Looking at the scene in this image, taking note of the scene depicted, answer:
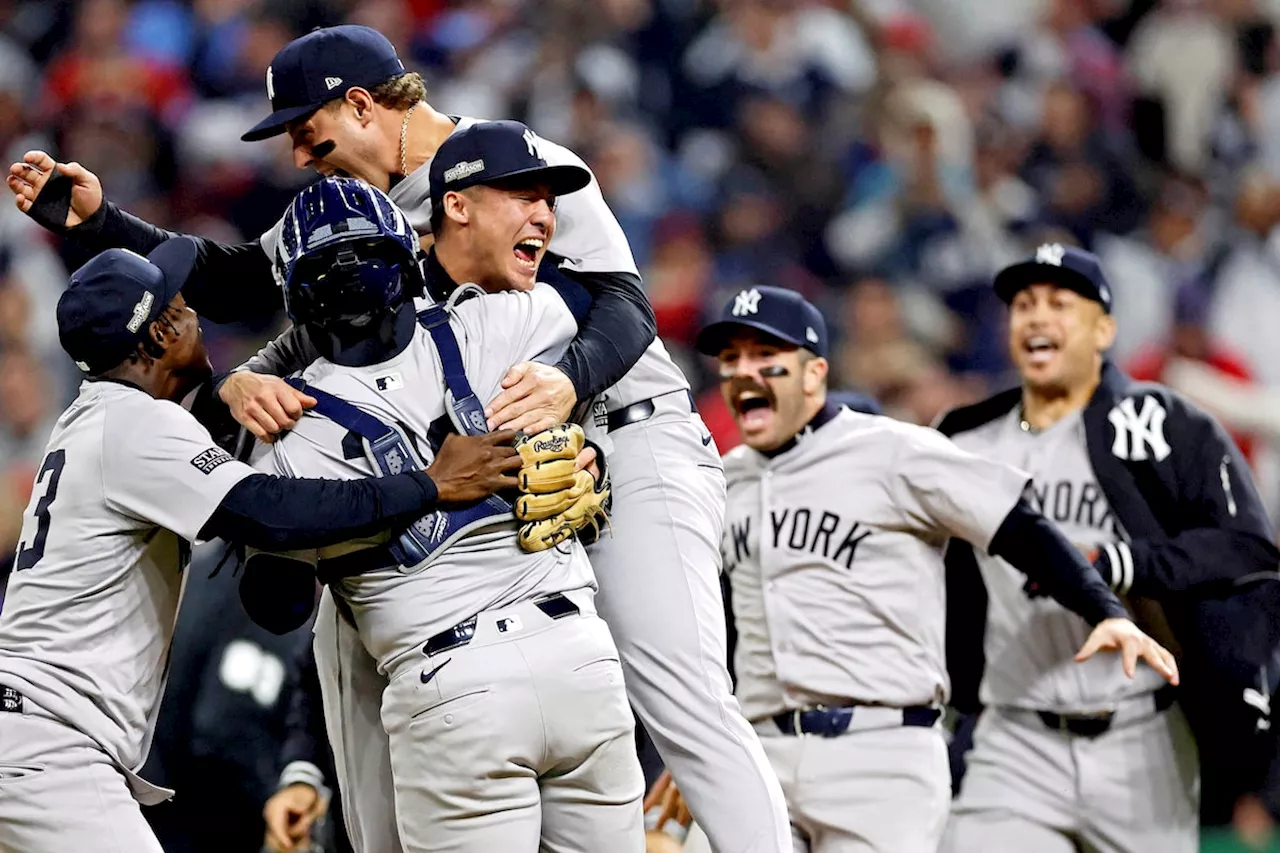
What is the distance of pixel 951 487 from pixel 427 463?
180 cm

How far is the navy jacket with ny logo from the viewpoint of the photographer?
4869 millimetres

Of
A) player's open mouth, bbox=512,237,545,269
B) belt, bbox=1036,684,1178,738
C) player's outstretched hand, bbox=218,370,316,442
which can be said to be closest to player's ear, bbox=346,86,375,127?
player's open mouth, bbox=512,237,545,269

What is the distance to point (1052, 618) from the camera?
5.07 metres

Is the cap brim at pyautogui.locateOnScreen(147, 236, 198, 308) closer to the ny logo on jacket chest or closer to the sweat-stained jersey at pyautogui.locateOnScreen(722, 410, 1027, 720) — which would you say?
the sweat-stained jersey at pyautogui.locateOnScreen(722, 410, 1027, 720)

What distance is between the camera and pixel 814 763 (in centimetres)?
458

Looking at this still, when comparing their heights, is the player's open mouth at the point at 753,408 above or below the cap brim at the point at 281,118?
below

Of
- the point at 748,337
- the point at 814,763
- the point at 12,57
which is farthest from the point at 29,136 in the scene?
the point at 814,763

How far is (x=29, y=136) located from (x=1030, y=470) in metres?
6.53

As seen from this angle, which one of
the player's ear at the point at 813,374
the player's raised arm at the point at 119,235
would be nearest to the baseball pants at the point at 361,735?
the player's raised arm at the point at 119,235

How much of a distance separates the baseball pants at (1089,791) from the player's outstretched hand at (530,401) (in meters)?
2.36

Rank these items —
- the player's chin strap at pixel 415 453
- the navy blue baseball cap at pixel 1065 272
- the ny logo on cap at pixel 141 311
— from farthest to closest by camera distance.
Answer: the navy blue baseball cap at pixel 1065 272 → the ny logo on cap at pixel 141 311 → the player's chin strap at pixel 415 453

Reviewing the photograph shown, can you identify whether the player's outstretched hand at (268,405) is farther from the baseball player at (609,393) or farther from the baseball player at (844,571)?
the baseball player at (844,571)

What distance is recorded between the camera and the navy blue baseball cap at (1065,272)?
5.42 meters

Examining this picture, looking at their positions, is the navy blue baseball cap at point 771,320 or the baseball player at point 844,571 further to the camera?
the navy blue baseball cap at point 771,320
